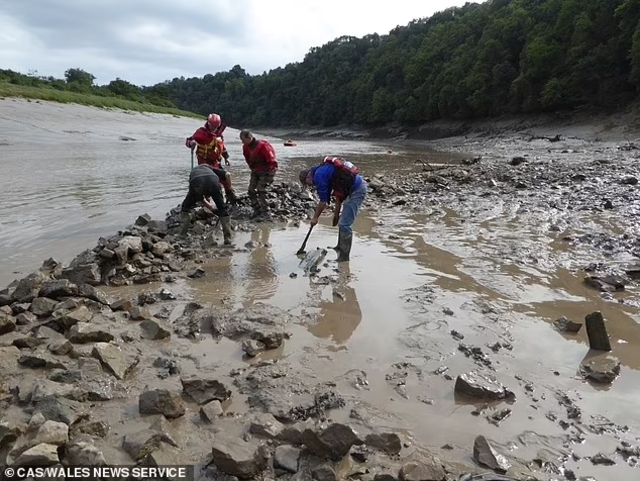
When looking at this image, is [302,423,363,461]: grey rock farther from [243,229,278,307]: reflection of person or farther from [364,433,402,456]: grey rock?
[243,229,278,307]: reflection of person

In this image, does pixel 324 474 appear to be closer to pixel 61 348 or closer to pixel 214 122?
pixel 61 348

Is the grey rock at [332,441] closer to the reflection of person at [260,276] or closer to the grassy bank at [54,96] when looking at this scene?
the reflection of person at [260,276]

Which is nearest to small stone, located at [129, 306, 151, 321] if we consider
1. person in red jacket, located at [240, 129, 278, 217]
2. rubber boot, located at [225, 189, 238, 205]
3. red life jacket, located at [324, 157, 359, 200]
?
red life jacket, located at [324, 157, 359, 200]

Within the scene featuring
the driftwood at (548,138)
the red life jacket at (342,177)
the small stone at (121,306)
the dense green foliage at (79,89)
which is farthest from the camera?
the dense green foliage at (79,89)

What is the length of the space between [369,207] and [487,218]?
2.80 m

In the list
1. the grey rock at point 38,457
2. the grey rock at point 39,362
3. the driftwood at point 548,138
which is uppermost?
the driftwood at point 548,138

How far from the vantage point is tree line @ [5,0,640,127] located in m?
39.3

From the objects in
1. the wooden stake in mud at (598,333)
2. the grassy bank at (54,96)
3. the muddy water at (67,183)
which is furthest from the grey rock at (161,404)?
the grassy bank at (54,96)

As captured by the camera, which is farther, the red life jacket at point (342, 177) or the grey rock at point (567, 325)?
the red life jacket at point (342, 177)

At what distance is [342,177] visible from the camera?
715 centimetres

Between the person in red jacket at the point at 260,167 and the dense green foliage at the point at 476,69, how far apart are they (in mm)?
34318

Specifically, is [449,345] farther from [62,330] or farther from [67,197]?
[67,197]

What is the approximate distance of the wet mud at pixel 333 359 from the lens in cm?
282

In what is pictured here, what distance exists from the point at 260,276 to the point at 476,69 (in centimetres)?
5627
